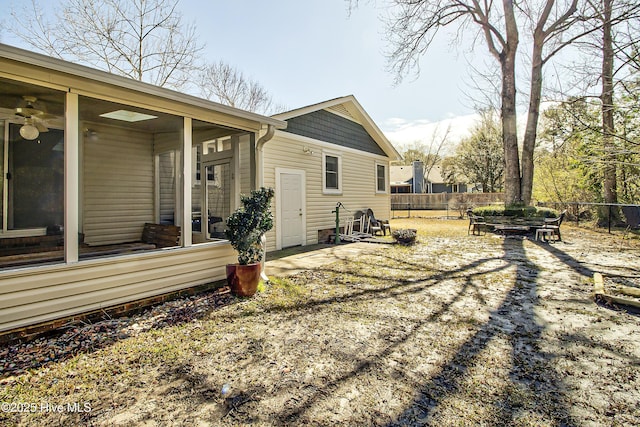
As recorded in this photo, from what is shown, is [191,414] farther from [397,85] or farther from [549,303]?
[397,85]

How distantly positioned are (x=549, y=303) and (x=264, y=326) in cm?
363

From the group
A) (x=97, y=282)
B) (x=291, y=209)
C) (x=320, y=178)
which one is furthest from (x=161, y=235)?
(x=320, y=178)

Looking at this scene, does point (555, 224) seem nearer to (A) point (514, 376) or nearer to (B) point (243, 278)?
(A) point (514, 376)

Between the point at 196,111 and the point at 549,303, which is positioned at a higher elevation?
the point at 196,111

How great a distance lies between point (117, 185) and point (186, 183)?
2.57m

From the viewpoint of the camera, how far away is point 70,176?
10.7ft

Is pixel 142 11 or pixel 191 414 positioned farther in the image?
pixel 142 11

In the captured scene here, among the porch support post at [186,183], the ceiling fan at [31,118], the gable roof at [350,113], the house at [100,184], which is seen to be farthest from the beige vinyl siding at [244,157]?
the ceiling fan at [31,118]

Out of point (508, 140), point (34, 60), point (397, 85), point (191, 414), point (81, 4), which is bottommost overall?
point (191, 414)

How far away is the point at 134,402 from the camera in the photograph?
2146mm

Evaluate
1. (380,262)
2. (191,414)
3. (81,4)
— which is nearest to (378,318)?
(191,414)

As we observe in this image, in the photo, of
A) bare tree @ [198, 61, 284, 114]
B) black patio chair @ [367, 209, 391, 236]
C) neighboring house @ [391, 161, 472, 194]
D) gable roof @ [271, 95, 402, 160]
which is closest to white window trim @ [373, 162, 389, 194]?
gable roof @ [271, 95, 402, 160]

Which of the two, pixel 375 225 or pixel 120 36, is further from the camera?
pixel 120 36

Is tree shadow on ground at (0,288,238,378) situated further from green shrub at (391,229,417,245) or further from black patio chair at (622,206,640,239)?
black patio chair at (622,206,640,239)
